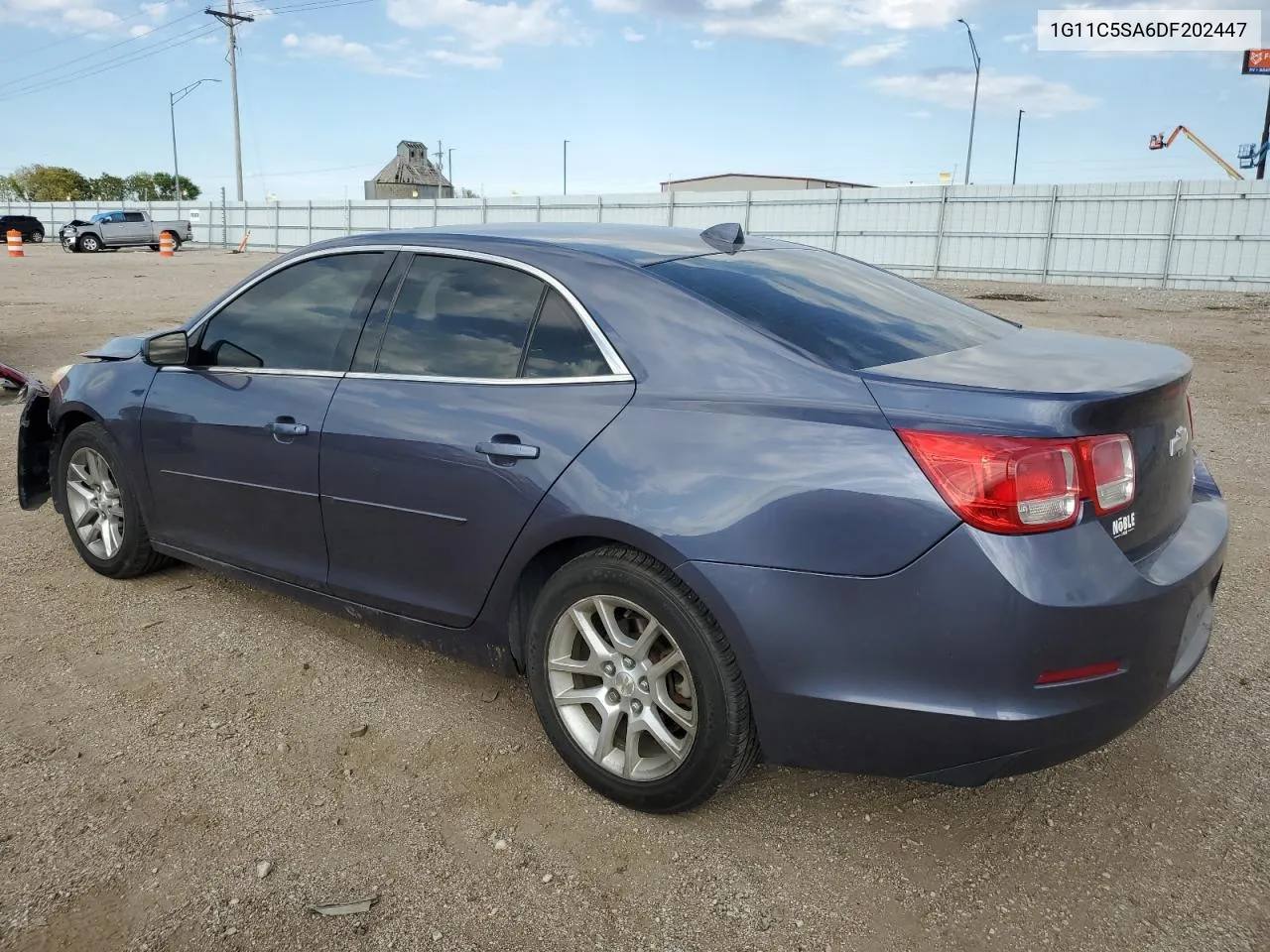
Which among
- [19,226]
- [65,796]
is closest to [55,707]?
[65,796]

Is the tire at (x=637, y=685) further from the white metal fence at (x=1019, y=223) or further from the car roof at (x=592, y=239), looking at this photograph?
the white metal fence at (x=1019, y=223)

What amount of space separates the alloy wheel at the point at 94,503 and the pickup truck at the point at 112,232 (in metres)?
42.4

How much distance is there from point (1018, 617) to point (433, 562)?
68.8 inches

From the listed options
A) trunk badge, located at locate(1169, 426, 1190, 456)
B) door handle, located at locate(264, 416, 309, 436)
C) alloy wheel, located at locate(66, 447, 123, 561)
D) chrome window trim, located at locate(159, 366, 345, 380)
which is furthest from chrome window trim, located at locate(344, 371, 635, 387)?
alloy wheel, located at locate(66, 447, 123, 561)

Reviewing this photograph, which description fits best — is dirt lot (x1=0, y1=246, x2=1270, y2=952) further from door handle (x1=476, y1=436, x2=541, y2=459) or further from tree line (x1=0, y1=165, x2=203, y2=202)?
tree line (x1=0, y1=165, x2=203, y2=202)

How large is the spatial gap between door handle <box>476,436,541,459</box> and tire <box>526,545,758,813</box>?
332 millimetres

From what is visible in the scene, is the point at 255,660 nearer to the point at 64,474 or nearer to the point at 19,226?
the point at 64,474

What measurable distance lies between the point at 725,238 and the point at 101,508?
3.08 meters

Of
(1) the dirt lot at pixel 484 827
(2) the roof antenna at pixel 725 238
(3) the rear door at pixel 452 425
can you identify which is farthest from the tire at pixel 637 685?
(2) the roof antenna at pixel 725 238

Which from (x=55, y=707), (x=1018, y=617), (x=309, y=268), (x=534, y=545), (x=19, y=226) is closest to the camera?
(x=1018, y=617)

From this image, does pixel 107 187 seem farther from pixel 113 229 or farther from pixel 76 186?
pixel 113 229

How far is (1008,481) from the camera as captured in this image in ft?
7.15

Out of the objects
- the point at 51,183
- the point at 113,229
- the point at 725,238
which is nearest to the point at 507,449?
the point at 725,238

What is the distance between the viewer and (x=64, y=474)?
459cm
